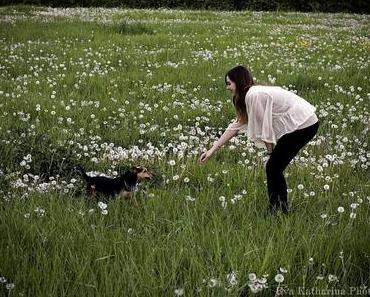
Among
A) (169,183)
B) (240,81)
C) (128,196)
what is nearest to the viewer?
(240,81)

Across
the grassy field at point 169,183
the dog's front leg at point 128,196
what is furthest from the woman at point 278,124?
the dog's front leg at point 128,196

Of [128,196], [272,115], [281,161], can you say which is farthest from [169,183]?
[272,115]

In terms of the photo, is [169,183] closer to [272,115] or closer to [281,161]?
[281,161]

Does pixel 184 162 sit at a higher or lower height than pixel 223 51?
lower

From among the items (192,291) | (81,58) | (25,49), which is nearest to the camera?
(192,291)

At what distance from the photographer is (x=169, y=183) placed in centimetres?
646

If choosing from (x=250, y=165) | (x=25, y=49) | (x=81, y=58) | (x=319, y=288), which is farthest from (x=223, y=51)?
(x=319, y=288)

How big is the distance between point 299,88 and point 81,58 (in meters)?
6.07

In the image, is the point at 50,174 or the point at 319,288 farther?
the point at 50,174

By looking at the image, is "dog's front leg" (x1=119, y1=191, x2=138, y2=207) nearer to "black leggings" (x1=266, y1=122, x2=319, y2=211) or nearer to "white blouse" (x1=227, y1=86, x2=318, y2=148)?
"white blouse" (x1=227, y1=86, x2=318, y2=148)

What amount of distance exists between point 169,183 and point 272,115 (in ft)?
5.54

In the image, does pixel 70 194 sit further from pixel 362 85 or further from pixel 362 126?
pixel 362 85

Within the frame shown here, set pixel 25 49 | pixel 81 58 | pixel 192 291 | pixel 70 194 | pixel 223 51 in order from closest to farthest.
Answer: pixel 192 291
pixel 70 194
pixel 81 58
pixel 25 49
pixel 223 51

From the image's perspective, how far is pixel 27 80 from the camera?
1147cm
